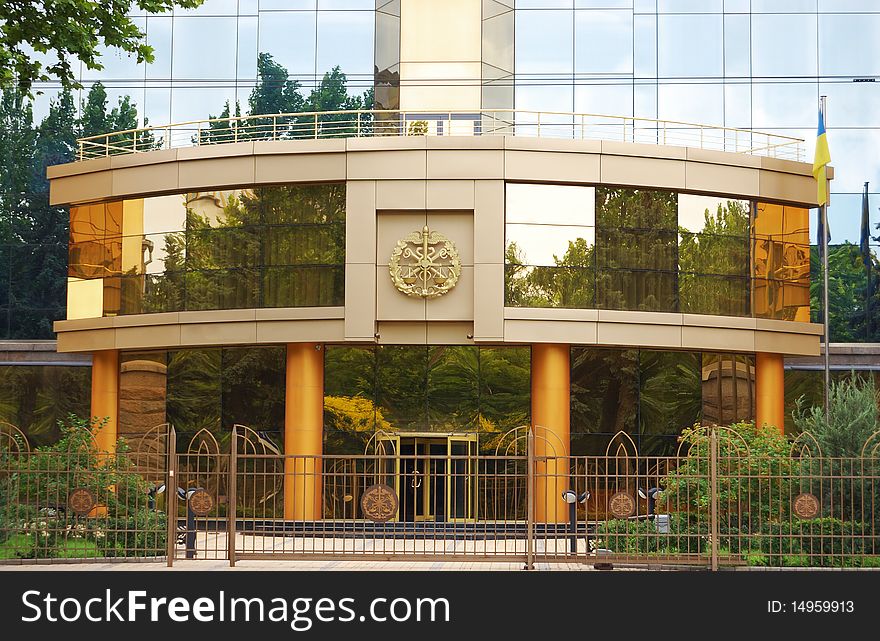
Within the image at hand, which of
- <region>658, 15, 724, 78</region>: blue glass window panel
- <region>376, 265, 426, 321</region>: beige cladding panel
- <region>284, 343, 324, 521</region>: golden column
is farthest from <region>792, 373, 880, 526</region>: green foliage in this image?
<region>658, 15, 724, 78</region>: blue glass window panel

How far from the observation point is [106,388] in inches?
1495

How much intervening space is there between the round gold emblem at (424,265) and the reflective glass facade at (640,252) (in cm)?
168

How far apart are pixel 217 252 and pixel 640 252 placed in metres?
12.5

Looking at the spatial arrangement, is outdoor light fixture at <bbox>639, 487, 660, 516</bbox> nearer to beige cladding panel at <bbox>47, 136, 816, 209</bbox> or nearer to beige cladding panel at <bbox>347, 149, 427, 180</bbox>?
beige cladding panel at <bbox>47, 136, 816, 209</bbox>

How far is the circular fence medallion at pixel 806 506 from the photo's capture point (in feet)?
69.2

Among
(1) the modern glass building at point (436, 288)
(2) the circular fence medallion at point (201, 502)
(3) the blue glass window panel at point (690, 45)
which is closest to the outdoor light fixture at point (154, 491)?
(2) the circular fence medallion at point (201, 502)

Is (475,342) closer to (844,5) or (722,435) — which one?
(722,435)

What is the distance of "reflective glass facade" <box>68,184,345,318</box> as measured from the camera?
35.1 m

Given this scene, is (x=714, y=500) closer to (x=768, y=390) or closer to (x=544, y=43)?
(x=768, y=390)

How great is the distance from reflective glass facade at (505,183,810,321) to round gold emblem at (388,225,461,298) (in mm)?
1683

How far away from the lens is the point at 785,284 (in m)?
36.9

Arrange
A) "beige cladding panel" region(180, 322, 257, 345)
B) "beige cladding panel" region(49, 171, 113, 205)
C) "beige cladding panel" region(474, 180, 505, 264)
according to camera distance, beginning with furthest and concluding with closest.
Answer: "beige cladding panel" region(49, 171, 113, 205) → "beige cladding panel" region(180, 322, 257, 345) → "beige cladding panel" region(474, 180, 505, 264)

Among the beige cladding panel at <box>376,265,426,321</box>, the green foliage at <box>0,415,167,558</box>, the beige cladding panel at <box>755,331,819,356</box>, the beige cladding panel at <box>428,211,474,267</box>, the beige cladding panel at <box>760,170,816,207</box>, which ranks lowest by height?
the green foliage at <box>0,415,167,558</box>
